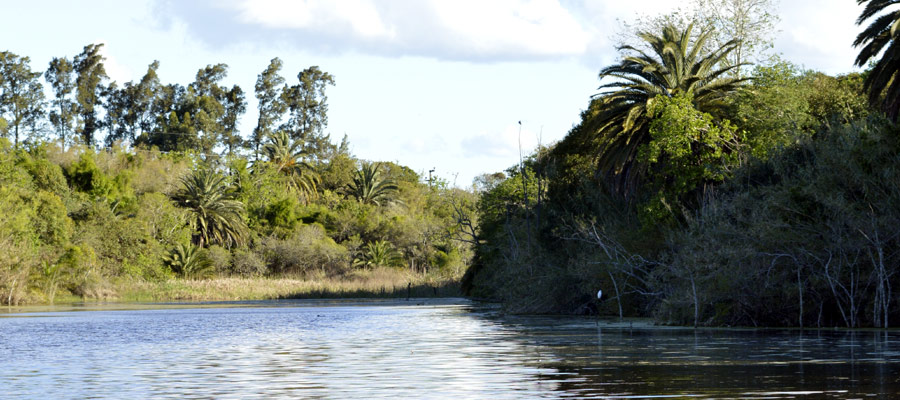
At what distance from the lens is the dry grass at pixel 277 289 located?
79312mm

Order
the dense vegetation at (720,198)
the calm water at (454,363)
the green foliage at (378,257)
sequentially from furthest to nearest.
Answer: the green foliage at (378,257), the dense vegetation at (720,198), the calm water at (454,363)

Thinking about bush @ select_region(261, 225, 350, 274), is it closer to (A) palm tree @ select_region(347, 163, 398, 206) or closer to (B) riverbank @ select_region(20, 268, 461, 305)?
(B) riverbank @ select_region(20, 268, 461, 305)

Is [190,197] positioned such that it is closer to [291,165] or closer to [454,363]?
[291,165]

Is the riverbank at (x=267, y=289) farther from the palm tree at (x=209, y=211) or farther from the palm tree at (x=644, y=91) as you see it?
the palm tree at (x=644, y=91)

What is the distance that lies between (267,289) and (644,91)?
4531 cm

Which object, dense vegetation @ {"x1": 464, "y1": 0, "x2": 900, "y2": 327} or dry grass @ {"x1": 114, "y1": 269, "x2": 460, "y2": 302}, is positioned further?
dry grass @ {"x1": 114, "y1": 269, "x2": 460, "y2": 302}

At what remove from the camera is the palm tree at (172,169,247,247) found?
91.3 metres

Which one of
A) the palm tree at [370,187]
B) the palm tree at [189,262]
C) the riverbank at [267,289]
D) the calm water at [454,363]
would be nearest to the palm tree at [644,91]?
the calm water at [454,363]

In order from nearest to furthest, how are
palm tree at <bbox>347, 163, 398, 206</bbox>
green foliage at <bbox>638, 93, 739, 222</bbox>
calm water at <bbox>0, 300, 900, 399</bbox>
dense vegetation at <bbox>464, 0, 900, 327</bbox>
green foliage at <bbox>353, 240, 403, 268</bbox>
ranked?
1. calm water at <bbox>0, 300, 900, 399</bbox>
2. dense vegetation at <bbox>464, 0, 900, 327</bbox>
3. green foliage at <bbox>638, 93, 739, 222</bbox>
4. green foliage at <bbox>353, 240, 403, 268</bbox>
5. palm tree at <bbox>347, 163, 398, 206</bbox>

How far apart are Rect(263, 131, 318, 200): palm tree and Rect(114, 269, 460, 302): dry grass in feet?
83.6

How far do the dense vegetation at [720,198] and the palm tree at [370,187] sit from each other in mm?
48362

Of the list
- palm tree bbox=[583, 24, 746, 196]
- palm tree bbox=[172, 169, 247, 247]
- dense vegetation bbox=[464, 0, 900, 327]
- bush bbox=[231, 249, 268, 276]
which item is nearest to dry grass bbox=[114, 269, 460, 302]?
bush bbox=[231, 249, 268, 276]

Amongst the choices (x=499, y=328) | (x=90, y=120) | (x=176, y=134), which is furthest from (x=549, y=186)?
(x=90, y=120)

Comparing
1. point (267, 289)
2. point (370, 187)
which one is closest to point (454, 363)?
point (267, 289)
